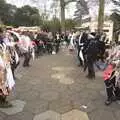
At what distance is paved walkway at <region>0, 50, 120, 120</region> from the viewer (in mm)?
5320

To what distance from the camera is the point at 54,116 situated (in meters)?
5.27

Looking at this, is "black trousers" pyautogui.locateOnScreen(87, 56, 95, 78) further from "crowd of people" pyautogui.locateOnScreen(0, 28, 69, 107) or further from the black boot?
the black boot

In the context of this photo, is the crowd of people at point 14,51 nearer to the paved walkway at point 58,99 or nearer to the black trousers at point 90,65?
the paved walkway at point 58,99

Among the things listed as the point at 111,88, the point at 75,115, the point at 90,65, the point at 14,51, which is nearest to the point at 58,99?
the point at 75,115

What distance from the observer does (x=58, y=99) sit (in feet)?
20.9

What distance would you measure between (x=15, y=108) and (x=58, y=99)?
1165 millimetres

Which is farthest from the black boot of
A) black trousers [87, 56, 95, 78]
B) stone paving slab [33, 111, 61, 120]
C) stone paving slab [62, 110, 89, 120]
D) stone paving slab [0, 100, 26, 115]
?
black trousers [87, 56, 95, 78]

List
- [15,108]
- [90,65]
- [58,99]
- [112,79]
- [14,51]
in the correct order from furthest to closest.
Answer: [90,65]
[14,51]
[58,99]
[112,79]
[15,108]

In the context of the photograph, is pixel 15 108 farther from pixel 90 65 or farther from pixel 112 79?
pixel 90 65

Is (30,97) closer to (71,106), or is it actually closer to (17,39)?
(71,106)

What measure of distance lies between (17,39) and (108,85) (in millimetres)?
6228

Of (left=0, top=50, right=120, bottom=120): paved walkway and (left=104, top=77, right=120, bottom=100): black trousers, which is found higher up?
(left=104, top=77, right=120, bottom=100): black trousers

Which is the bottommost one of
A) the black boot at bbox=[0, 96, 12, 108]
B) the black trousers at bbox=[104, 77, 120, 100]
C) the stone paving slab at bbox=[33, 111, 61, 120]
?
the stone paving slab at bbox=[33, 111, 61, 120]

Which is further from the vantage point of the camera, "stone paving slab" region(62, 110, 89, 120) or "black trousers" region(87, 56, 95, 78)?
"black trousers" region(87, 56, 95, 78)
